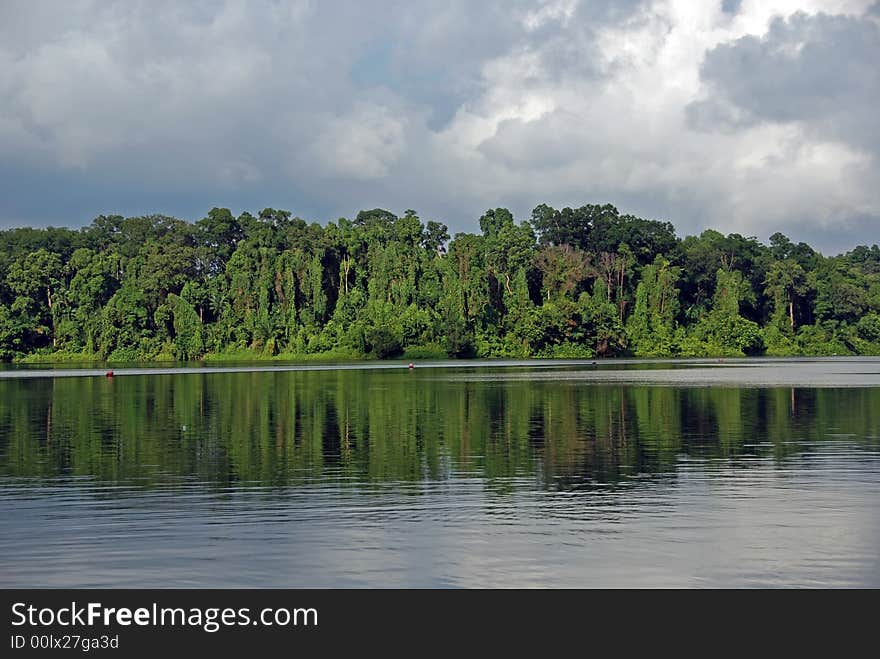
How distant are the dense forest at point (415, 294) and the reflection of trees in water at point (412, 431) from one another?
66676mm

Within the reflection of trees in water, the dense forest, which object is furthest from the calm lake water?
the dense forest

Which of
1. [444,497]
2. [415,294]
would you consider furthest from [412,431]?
[415,294]

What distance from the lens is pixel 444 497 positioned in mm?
18109

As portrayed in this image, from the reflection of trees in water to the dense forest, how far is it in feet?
219

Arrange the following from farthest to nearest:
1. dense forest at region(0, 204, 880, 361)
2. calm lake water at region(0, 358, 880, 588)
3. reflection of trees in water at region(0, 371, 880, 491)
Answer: dense forest at region(0, 204, 880, 361) < reflection of trees in water at region(0, 371, 880, 491) < calm lake water at region(0, 358, 880, 588)

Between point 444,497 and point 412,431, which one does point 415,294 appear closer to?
point 412,431

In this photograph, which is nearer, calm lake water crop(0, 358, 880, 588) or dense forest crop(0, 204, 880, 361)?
calm lake water crop(0, 358, 880, 588)

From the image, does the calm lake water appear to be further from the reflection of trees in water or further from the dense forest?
the dense forest

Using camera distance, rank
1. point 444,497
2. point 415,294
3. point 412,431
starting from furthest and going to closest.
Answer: point 415,294, point 412,431, point 444,497

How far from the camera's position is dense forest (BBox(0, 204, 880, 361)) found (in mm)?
116312

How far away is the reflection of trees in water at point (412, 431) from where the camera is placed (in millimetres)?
21766

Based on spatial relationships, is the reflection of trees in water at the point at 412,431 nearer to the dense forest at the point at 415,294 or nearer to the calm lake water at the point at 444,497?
the calm lake water at the point at 444,497

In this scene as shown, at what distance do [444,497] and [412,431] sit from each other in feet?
37.2
